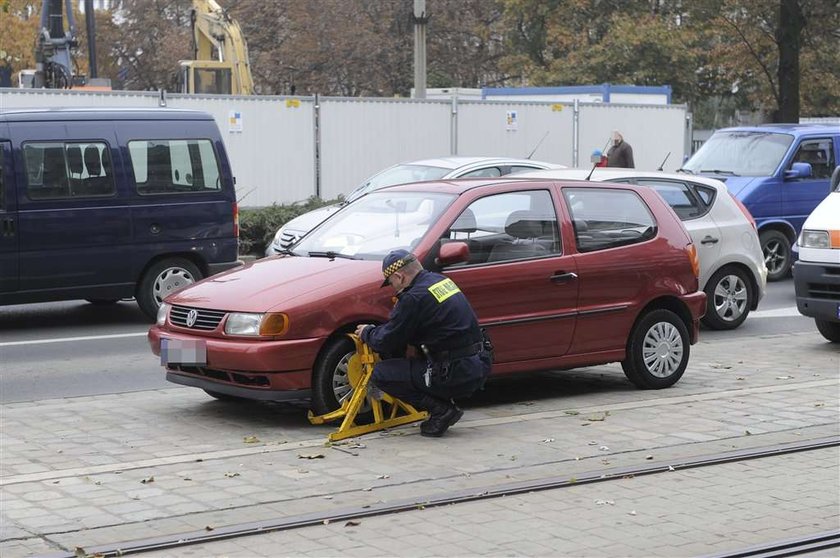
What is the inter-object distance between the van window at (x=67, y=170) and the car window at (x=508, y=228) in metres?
5.44

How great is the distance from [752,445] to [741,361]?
141 inches

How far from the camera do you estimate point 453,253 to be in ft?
29.2

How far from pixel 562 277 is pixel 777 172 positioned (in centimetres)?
968

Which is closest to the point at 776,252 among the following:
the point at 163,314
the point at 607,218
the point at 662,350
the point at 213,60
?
the point at 662,350

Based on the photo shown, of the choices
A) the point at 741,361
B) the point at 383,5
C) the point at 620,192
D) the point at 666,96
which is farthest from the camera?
the point at 383,5

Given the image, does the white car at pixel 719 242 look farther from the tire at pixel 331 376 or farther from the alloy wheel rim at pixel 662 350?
the tire at pixel 331 376

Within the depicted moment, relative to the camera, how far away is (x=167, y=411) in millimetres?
9438

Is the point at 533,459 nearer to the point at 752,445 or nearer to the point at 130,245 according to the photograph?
the point at 752,445

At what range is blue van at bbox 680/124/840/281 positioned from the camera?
18234 mm

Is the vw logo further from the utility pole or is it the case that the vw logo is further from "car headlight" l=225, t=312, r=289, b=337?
the utility pole

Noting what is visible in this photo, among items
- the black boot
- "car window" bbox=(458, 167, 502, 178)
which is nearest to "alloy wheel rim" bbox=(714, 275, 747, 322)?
"car window" bbox=(458, 167, 502, 178)

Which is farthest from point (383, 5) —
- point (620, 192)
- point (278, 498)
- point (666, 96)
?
point (278, 498)

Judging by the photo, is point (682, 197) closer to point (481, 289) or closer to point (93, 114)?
point (481, 289)

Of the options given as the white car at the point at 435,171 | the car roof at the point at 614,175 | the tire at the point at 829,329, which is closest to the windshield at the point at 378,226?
the car roof at the point at 614,175
